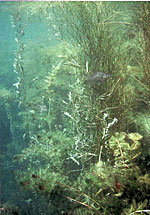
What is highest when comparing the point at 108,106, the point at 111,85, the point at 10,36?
the point at 10,36

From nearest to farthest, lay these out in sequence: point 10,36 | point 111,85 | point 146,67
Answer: point 146,67, point 111,85, point 10,36

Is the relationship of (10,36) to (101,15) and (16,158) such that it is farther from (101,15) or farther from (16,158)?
(16,158)

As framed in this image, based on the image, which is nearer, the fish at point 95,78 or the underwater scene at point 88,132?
the underwater scene at point 88,132

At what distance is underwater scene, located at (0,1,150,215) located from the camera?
97.2 inches

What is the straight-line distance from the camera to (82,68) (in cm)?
293

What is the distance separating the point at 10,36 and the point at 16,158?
216 centimetres

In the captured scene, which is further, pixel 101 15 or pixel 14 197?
pixel 14 197

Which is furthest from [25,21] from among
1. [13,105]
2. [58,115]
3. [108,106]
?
[108,106]

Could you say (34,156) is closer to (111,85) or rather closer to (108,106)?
(108,106)

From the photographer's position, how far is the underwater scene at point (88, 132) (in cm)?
247

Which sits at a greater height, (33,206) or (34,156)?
(34,156)

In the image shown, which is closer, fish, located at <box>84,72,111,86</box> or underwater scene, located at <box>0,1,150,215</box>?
underwater scene, located at <box>0,1,150,215</box>

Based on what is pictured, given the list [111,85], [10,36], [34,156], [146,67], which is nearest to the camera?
[146,67]

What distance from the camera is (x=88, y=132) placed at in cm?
313
